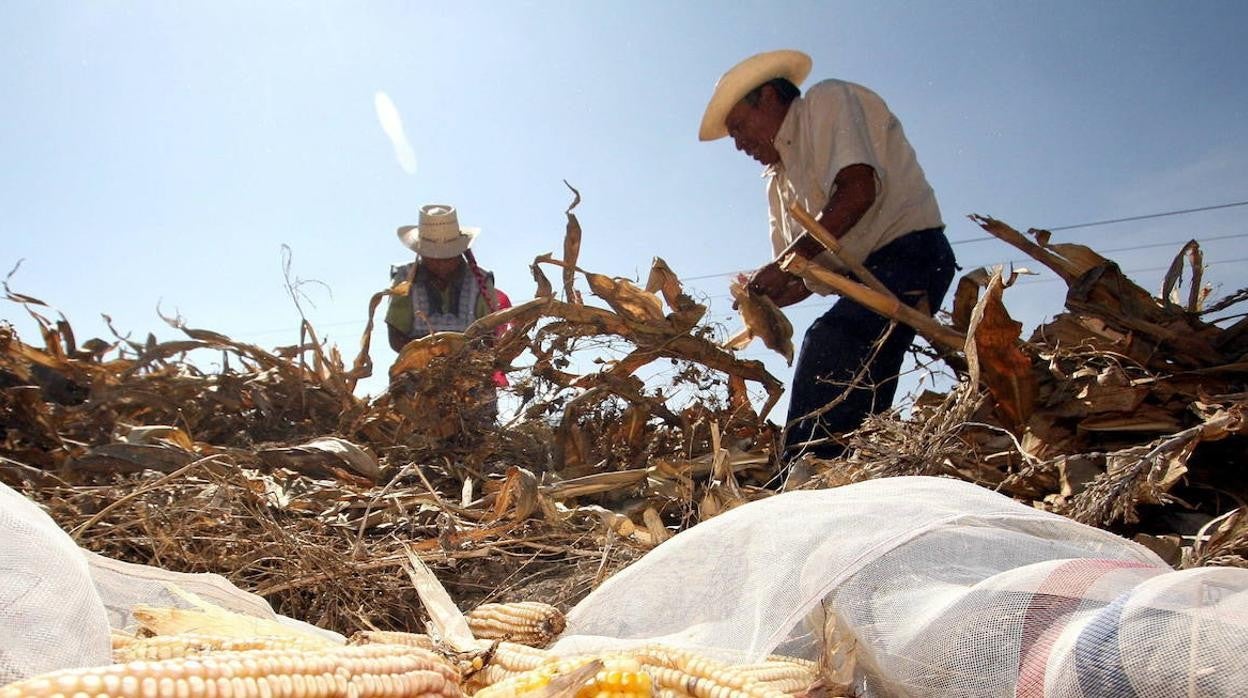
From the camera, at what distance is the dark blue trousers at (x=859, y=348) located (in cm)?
348

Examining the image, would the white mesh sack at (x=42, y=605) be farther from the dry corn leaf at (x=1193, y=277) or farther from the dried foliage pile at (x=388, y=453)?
the dry corn leaf at (x=1193, y=277)

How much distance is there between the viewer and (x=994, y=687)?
39.2 inches

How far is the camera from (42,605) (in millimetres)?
977

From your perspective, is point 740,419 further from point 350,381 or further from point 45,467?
point 45,467

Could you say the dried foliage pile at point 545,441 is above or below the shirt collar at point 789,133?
below

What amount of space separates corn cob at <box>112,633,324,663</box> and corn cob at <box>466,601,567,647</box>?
369mm

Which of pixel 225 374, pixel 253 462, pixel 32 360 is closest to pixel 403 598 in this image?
pixel 253 462

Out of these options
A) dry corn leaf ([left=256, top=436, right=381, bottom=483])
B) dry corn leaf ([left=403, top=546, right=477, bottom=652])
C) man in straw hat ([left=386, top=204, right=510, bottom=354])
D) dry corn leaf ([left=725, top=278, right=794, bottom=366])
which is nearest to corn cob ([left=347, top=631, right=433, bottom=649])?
dry corn leaf ([left=403, top=546, right=477, bottom=652])

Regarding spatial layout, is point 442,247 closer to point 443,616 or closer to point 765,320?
point 765,320

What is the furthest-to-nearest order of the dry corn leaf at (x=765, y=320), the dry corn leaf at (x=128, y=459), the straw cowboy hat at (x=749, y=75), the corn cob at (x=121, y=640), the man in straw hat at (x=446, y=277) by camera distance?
the man in straw hat at (x=446, y=277)
the straw cowboy hat at (x=749, y=75)
the dry corn leaf at (x=765, y=320)
the dry corn leaf at (x=128, y=459)
the corn cob at (x=121, y=640)

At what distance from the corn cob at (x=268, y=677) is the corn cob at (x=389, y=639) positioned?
398 mm

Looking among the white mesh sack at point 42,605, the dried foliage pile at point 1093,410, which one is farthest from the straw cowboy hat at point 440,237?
the white mesh sack at point 42,605

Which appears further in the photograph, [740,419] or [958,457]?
[740,419]

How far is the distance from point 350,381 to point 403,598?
6.18 ft
